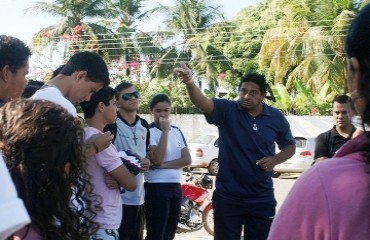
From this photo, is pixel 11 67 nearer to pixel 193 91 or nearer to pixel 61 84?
pixel 61 84

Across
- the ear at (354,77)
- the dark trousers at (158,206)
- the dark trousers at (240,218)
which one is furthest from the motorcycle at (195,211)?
the ear at (354,77)

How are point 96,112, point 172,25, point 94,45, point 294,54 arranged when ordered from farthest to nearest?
point 172,25
point 94,45
point 294,54
point 96,112

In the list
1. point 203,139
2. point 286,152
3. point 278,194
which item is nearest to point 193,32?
point 203,139

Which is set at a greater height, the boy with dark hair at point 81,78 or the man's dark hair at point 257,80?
the boy with dark hair at point 81,78

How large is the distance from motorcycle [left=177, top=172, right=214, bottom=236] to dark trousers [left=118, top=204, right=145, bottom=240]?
10.7ft

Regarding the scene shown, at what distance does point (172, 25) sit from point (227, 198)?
34.4 metres

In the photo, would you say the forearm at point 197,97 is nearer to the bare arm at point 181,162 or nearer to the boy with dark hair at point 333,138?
the bare arm at point 181,162

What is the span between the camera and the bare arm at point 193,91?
480cm

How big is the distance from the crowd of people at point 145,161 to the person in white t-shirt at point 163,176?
1cm

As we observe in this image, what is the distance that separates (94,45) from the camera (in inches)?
1265

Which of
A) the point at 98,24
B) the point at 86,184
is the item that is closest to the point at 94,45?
the point at 98,24

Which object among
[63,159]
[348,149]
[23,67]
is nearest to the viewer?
[348,149]

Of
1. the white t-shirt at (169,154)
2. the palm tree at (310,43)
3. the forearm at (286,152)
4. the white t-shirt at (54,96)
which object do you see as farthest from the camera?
the palm tree at (310,43)

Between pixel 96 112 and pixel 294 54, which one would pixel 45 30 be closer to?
pixel 294 54
